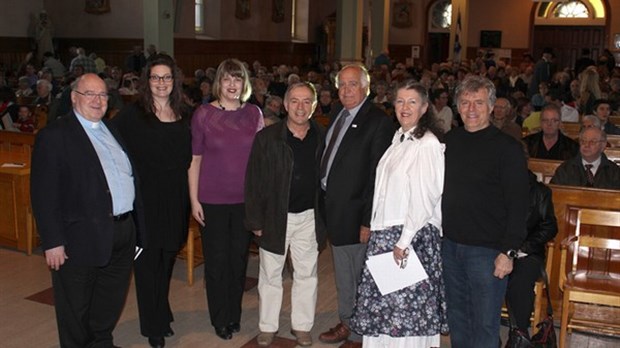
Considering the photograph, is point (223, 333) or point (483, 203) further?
point (223, 333)

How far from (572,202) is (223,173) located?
90.4 inches

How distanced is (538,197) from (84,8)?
714 inches

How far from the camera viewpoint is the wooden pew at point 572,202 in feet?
14.9

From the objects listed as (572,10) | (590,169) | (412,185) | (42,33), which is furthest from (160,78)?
(572,10)

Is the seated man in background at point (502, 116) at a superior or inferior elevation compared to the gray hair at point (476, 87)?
inferior

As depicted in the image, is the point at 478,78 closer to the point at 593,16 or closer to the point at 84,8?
the point at 84,8

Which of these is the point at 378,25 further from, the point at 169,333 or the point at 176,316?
the point at 169,333

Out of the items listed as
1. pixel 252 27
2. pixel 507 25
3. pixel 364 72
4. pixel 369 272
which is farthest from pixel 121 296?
pixel 507 25

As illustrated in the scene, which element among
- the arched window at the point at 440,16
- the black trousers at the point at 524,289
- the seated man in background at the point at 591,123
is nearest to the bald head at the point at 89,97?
the black trousers at the point at 524,289

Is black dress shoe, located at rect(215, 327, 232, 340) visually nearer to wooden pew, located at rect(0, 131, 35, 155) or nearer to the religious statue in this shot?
wooden pew, located at rect(0, 131, 35, 155)

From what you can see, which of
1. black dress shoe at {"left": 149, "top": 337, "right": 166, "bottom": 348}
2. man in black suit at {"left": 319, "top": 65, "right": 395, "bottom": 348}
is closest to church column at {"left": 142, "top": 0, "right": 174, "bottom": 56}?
black dress shoe at {"left": 149, "top": 337, "right": 166, "bottom": 348}

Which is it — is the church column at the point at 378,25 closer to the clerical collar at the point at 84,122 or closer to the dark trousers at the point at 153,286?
the dark trousers at the point at 153,286

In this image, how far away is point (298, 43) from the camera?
80.8 feet

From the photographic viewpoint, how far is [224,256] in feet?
13.7
